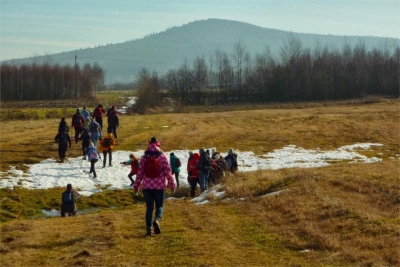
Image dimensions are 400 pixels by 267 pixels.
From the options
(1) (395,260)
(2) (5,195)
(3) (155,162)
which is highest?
(3) (155,162)

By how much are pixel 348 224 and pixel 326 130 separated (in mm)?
35387

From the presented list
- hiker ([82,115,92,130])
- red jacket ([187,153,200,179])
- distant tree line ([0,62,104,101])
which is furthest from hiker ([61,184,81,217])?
distant tree line ([0,62,104,101])

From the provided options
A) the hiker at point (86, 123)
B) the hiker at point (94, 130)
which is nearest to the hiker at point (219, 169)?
the hiker at point (94, 130)

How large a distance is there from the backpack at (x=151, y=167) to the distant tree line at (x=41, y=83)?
350ft

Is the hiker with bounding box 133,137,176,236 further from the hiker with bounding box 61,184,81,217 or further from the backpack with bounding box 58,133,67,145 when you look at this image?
the backpack with bounding box 58,133,67,145

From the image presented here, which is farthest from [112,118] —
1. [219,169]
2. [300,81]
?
[300,81]

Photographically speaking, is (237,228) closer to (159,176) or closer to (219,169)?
(159,176)

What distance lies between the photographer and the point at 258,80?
11319 centimetres

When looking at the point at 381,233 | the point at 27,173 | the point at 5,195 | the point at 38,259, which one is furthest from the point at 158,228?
the point at 27,173

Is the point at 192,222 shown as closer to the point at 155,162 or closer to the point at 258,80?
the point at 155,162

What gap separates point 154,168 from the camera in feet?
37.0

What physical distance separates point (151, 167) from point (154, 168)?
0.24ft

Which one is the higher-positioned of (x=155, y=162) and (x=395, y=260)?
(x=155, y=162)

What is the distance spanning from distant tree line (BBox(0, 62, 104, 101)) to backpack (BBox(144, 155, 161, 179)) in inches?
4201
